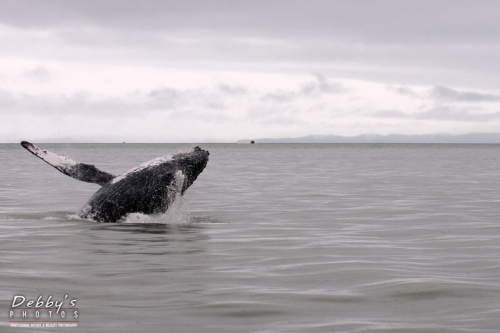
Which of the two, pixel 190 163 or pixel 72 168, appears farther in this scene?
pixel 190 163

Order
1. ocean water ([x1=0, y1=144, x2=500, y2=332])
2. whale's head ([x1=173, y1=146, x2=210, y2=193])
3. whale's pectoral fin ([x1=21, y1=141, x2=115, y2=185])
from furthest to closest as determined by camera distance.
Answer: whale's head ([x1=173, y1=146, x2=210, y2=193]), whale's pectoral fin ([x1=21, y1=141, x2=115, y2=185]), ocean water ([x1=0, y1=144, x2=500, y2=332])

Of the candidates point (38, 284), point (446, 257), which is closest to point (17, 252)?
point (38, 284)

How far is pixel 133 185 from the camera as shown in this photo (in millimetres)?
16578

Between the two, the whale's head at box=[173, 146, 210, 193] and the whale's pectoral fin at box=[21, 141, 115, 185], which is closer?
the whale's pectoral fin at box=[21, 141, 115, 185]

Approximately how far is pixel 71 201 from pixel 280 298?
15.7m

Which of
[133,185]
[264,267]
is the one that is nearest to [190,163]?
[133,185]

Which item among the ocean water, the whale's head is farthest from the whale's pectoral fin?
the whale's head

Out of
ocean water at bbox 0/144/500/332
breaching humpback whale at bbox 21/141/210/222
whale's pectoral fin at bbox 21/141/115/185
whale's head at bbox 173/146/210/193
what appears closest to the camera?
A: ocean water at bbox 0/144/500/332

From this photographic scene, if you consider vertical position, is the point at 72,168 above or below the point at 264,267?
above

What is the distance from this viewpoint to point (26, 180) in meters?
35.4

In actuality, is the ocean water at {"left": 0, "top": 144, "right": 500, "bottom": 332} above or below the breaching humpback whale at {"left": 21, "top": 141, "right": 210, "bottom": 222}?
below

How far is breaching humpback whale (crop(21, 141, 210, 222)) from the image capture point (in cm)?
1655

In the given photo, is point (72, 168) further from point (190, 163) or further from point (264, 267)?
point (264, 267)

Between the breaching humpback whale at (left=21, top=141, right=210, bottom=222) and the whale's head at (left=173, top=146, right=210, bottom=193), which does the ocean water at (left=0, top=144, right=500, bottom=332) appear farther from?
the whale's head at (left=173, top=146, right=210, bottom=193)
